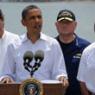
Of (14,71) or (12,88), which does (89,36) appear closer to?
(14,71)

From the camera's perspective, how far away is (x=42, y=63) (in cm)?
280

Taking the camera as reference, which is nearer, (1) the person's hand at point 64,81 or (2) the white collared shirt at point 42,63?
(1) the person's hand at point 64,81

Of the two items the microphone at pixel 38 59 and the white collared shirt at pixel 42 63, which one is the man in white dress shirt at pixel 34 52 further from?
the microphone at pixel 38 59

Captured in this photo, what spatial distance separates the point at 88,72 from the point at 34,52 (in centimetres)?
40

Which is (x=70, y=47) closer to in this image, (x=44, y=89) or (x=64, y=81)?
(x=64, y=81)

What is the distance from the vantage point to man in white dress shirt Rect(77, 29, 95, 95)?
2.81 m

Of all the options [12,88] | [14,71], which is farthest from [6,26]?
[12,88]

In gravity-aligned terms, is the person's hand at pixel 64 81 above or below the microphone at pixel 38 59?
below

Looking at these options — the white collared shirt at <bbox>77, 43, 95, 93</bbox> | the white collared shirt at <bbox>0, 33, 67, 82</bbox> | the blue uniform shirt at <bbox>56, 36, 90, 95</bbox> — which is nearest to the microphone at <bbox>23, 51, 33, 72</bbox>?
the white collared shirt at <bbox>0, 33, 67, 82</bbox>

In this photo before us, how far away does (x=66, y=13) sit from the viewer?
11.0 ft

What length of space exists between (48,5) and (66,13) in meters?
1.28

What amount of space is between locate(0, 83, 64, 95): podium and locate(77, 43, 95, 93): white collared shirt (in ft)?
1.29

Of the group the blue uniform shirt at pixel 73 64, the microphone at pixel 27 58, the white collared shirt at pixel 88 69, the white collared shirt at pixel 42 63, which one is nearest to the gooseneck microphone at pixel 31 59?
the microphone at pixel 27 58

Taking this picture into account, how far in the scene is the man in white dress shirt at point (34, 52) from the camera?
2.82 m
